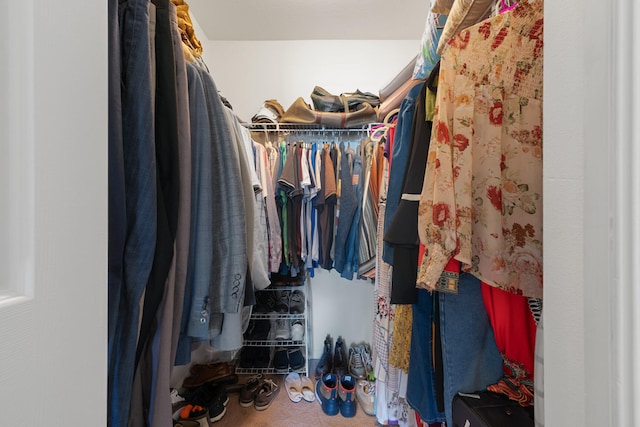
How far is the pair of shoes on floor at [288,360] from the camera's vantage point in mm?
1464

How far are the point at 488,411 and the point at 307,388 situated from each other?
3.53 ft

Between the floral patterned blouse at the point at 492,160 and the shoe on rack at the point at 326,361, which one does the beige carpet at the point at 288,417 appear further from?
the floral patterned blouse at the point at 492,160

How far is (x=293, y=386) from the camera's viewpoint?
137 cm

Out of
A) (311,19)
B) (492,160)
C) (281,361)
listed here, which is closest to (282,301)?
(281,361)

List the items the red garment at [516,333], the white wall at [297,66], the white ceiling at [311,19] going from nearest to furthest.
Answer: the red garment at [516,333]
the white ceiling at [311,19]
the white wall at [297,66]

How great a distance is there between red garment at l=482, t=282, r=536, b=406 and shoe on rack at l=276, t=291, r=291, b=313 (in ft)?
3.81

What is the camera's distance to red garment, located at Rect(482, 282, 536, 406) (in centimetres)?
56

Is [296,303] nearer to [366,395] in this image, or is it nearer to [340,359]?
[340,359]

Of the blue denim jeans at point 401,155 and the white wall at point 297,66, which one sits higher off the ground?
the white wall at point 297,66

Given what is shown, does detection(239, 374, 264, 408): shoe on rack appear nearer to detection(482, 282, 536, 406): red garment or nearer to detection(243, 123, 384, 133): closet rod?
detection(482, 282, 536, 406): red garment

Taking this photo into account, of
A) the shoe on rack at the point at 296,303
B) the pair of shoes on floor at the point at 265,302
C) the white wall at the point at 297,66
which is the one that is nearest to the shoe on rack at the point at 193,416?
the pair of shoes on floor at the point at 265,302

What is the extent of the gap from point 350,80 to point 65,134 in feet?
5.58

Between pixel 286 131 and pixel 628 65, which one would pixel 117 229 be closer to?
pixel 628 65

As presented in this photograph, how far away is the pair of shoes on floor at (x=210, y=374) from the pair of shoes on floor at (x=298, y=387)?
12.5 inches
